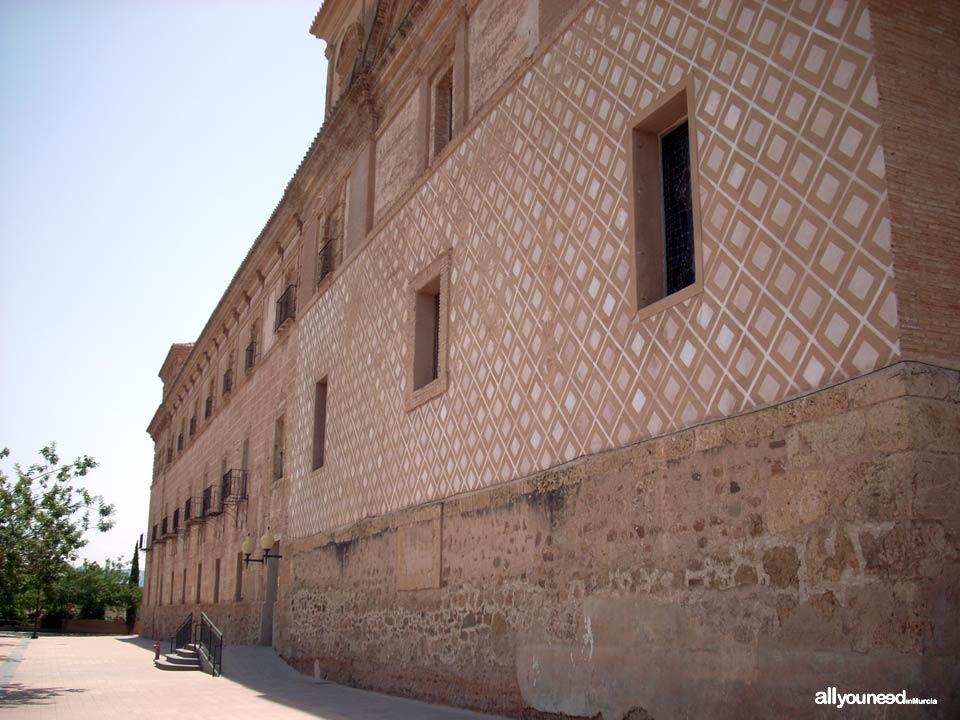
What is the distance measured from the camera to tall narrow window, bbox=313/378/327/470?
15242 millimetres

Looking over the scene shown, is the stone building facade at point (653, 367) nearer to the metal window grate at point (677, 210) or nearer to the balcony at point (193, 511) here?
the metal window grate at point (677, 210)

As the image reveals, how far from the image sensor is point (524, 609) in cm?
838

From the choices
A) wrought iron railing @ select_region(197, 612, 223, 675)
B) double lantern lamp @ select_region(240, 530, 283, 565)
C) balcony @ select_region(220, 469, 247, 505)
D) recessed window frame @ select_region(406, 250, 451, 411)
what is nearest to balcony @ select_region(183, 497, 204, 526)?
balcony @ select_region(220, 469, 247, 505)

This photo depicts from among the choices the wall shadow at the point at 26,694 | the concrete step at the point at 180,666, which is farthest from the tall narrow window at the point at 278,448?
the wall shadow at the point at 26,694

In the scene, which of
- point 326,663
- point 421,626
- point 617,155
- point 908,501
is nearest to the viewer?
Answer: point 908,501

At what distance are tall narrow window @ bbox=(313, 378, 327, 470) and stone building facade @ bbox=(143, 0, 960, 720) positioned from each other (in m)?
1.16

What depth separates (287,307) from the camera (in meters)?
18.4

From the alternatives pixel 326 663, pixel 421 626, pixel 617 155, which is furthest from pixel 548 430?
pixel 326 663

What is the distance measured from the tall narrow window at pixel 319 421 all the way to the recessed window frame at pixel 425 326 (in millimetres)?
3987

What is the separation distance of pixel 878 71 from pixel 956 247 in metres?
1.13

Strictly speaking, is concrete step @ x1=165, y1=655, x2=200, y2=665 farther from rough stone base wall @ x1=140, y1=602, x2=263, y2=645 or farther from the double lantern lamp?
the double lantern lamp

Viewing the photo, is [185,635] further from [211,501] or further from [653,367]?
[653,367]

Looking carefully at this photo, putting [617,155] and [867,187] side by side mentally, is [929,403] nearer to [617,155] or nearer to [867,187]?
[867,187]

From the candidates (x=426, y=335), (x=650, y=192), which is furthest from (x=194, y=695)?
(x=650, y=192)
